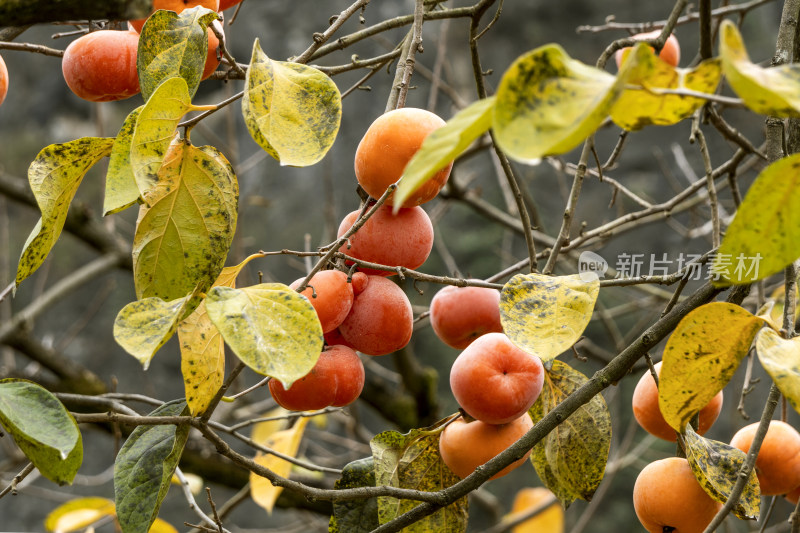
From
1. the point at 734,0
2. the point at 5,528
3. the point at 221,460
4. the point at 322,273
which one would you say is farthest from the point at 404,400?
the point at 5,528

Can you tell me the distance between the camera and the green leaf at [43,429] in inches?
15.7

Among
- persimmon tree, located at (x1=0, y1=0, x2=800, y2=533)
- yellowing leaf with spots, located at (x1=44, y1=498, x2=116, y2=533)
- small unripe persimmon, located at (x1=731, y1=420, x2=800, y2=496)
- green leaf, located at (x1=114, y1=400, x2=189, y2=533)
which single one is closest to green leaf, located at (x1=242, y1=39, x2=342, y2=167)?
persimmon tree, located at (x1=0, y1=0, x2=800, y2=533)

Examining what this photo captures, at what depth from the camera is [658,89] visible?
1.02ft

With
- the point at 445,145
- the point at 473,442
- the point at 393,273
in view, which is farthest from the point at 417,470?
the point at 445,145

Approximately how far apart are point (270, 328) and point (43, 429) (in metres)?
0.13

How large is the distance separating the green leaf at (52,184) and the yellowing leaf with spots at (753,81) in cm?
38

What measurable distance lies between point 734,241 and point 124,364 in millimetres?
2865

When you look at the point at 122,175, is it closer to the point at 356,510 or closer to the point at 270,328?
the point at 270,328

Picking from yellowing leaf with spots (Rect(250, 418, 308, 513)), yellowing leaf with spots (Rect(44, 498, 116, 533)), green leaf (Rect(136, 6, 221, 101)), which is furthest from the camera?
yellowing leaf with spots (Rect(44, 498, 116, 533))

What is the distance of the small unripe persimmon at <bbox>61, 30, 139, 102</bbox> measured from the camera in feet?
2.02

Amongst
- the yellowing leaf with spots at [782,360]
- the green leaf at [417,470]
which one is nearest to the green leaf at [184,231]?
the green leaf at [417,470]

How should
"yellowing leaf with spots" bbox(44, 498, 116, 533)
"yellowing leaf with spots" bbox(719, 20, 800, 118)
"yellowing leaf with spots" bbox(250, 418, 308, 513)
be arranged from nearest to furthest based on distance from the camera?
"yellowing leaf with spots" bbox(719, 20, 800, 118), "yellowing leaf with spots" bbox(250, 418, 308, 513), "yellowing leaf with spots" bbox(44, 498, 116, 533)

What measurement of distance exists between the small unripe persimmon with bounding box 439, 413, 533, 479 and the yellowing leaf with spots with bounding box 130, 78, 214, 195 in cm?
31

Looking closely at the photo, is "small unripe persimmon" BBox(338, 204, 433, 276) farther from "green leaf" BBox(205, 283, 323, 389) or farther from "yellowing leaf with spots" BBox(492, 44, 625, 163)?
"yellowing leaf with spots" BBox(492, 44, 625, 163)
